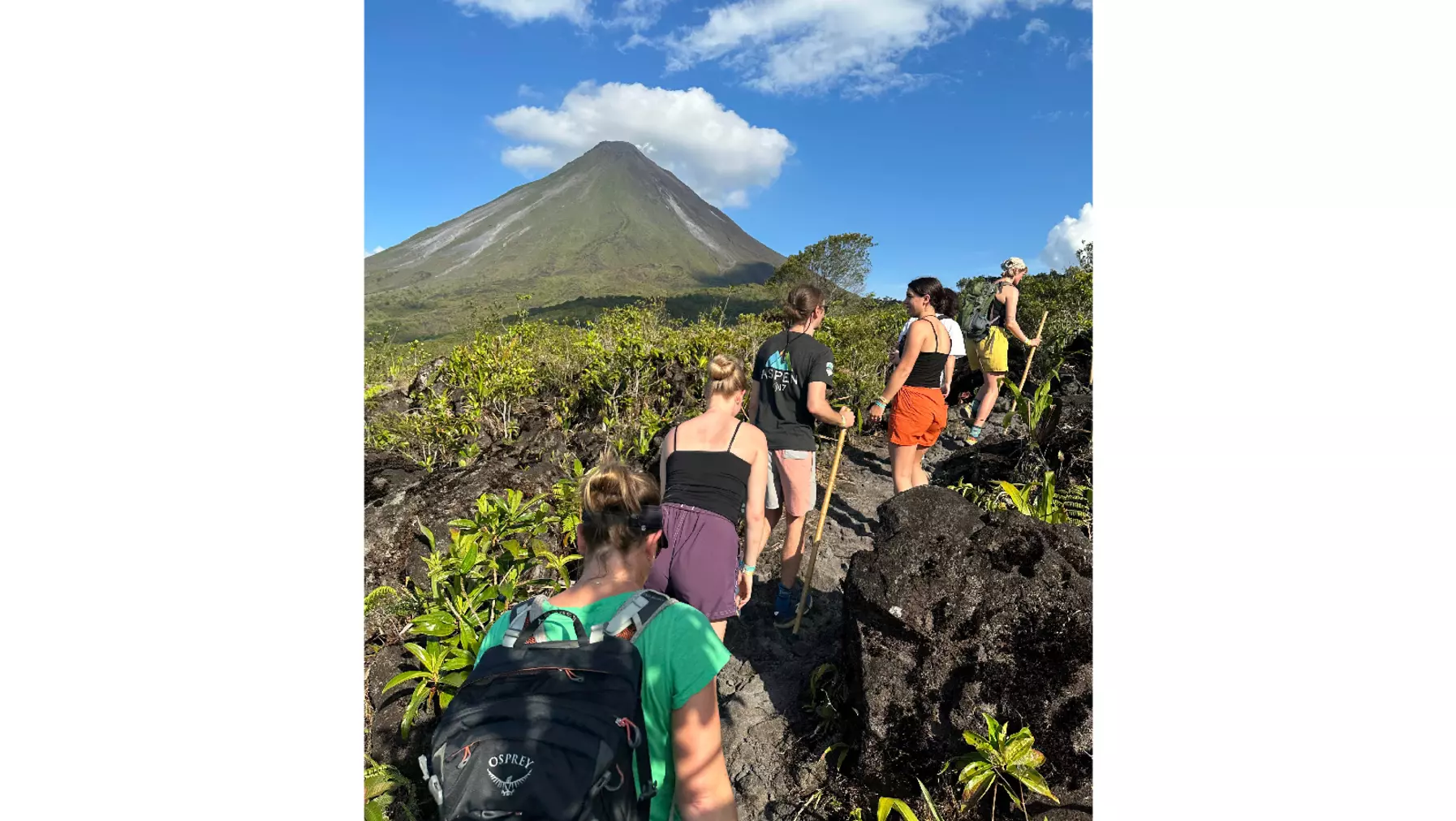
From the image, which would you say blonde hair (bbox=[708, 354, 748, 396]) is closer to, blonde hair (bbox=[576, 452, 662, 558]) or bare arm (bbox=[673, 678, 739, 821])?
blonde hair (bbox=[576, 452, 662, 558])

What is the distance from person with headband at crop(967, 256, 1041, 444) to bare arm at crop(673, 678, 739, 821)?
596cm

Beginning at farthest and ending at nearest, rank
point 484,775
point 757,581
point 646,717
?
point 757,581 < point 646,717 < point 484,775

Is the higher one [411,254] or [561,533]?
[411,254]

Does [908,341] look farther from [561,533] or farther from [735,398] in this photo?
[561,533]

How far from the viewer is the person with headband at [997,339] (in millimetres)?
6648

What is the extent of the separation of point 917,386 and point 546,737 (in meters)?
3.52

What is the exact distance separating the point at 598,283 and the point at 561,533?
110 metres

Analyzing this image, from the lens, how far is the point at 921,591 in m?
2.66

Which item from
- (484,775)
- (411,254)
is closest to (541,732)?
(484,775)

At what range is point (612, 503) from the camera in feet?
6.04

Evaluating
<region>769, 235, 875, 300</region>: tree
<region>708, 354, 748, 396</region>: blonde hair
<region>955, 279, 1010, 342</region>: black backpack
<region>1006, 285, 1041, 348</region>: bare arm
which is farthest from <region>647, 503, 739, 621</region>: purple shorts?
<region>769, 235, 875, 300</region>: tree

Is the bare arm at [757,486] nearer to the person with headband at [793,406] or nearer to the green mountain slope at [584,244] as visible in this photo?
the person with headband at [793,406]

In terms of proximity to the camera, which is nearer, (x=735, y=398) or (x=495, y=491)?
(x=735, y=398)

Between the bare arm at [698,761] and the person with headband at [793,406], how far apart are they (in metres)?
2.21
